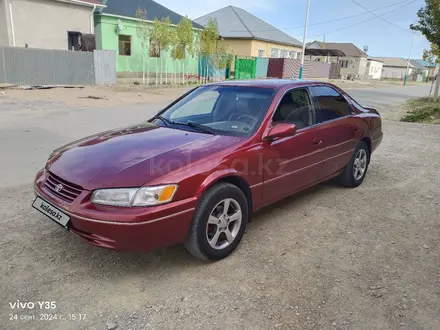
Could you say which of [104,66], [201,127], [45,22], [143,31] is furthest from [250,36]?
[201,127]

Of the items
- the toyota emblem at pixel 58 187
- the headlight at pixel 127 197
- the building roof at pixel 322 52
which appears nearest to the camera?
the headlight at pixel 127 197

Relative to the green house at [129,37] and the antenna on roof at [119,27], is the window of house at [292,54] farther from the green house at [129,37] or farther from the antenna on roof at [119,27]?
the antenna on roof at [119,27]

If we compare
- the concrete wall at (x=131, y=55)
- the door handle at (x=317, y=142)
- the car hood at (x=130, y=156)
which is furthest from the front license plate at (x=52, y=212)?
the concrete wall at (x=131, y=55)

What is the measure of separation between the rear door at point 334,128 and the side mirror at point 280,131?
89 cm

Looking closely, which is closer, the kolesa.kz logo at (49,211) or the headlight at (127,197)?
the headlight at (127,197)

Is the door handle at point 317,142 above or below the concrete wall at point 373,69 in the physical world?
below

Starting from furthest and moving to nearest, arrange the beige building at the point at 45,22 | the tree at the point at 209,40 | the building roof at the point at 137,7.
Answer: the tree at the point at 209,40, the building roof at the point at 137,7, the beige building at the point at 45,22

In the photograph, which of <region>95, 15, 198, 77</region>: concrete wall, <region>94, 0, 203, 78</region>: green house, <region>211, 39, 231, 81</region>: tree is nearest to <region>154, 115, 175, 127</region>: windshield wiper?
<region>95, 15, 198, 77</region>: concrete wall

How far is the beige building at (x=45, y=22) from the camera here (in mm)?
18359

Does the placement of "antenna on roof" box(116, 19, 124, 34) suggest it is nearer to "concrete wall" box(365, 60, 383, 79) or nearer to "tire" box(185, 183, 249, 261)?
"tire" box(185, 183, 249, 261)

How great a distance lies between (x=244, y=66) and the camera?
98.7 feet

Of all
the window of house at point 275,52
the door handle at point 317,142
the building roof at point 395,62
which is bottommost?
the door handle at point 317,142

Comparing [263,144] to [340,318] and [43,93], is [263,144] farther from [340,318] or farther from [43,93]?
[43,93]

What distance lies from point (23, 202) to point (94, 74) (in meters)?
16.1
